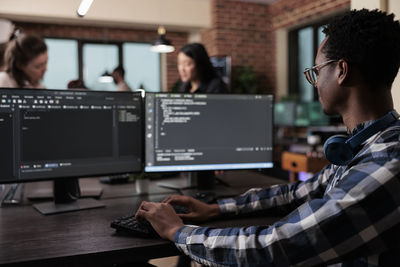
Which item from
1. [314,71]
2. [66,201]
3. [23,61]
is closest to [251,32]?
[23,61]

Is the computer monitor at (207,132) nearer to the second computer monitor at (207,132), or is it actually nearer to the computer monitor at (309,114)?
the second computer monitor at (207,132)

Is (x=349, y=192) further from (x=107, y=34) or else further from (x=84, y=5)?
(x=107, y=34)

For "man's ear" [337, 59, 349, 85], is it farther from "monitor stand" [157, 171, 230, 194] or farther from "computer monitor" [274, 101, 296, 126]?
"computer monitor" [274, 101, 296, 126]

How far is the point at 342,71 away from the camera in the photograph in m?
0.94

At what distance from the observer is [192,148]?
1.68 meters

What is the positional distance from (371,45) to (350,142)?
24 centimetres

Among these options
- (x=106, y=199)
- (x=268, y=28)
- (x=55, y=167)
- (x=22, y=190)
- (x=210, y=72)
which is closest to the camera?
(x=55, y=167)

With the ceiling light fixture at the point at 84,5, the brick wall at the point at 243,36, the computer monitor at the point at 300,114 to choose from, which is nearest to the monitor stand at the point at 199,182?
the ceiling light fixture at the point at 84,5

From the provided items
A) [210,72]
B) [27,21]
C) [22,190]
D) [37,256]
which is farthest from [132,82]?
[37,256]

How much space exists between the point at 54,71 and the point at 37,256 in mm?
5971

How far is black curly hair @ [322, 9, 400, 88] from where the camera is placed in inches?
35.1

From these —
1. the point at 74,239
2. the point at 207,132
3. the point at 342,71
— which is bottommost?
the point at 74,239

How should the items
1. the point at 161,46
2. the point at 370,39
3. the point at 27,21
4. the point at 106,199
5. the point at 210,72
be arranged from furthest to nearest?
the point at 27,21
the point at 161,46
the point at 210,72
the point at 106,199
the point at 370,39

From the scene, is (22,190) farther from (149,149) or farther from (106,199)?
(149,149)
